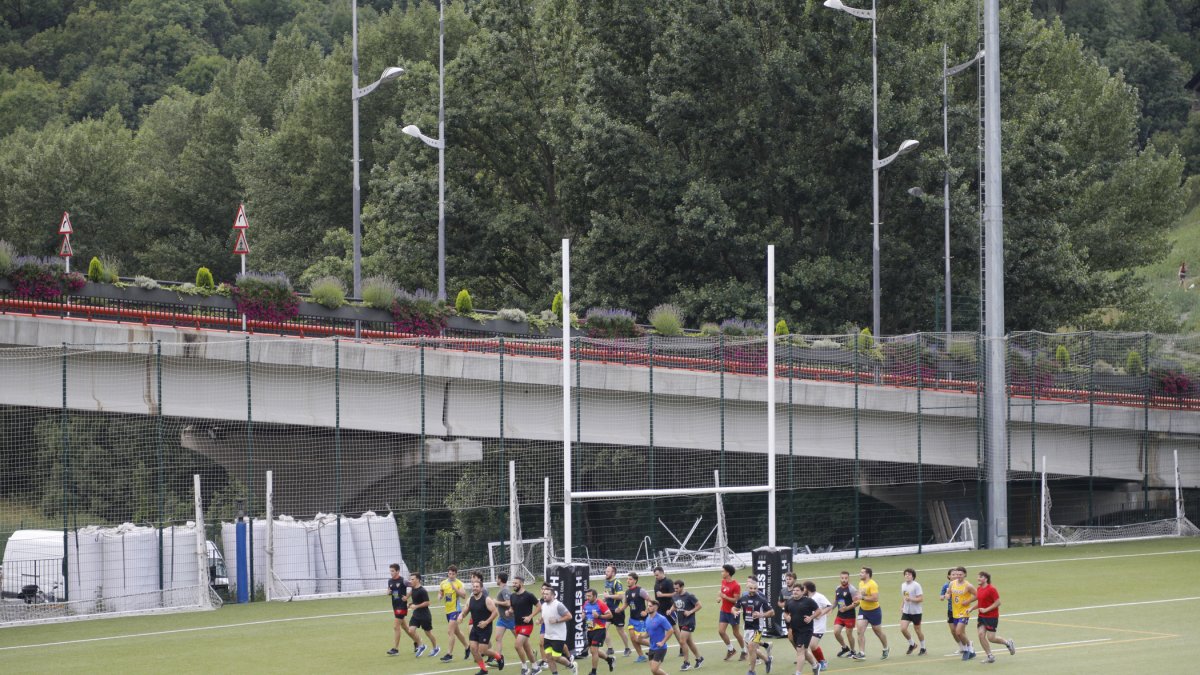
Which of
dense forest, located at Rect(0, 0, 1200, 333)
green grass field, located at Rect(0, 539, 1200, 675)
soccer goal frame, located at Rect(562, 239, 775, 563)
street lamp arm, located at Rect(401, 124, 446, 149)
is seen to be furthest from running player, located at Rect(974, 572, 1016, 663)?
dense forest, located at Rect(0, 0, 1200, 333)

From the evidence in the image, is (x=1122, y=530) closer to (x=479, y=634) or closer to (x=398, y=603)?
(x=398, y=603)

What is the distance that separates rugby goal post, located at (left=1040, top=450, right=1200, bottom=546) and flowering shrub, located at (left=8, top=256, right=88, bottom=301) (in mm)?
28082

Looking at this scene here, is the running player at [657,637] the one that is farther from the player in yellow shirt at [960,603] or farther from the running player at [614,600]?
the player in yellow shirt at [960,603]

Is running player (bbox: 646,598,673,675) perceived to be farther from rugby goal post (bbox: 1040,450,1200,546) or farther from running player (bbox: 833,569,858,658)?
rugby goal post (bbox: 1040,450,1200,546)

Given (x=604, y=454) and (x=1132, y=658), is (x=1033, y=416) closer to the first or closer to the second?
(x=604, y=454)

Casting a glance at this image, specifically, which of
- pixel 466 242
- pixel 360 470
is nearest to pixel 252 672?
pixel 360 470

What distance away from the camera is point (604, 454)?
155 ft

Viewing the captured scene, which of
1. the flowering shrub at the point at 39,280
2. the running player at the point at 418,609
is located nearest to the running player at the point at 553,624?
the running player at the point at 418,609

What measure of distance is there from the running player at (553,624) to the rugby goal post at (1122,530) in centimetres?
2491

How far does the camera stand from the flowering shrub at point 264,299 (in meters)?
37.6

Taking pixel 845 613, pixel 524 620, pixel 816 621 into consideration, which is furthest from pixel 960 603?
pixel 524 620

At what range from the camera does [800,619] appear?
2156 cm

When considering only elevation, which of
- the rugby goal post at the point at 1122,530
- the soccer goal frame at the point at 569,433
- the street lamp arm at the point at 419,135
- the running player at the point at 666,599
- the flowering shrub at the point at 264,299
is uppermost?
the street lamp arm at the point at 419,135

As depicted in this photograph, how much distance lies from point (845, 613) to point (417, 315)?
19.9 m
